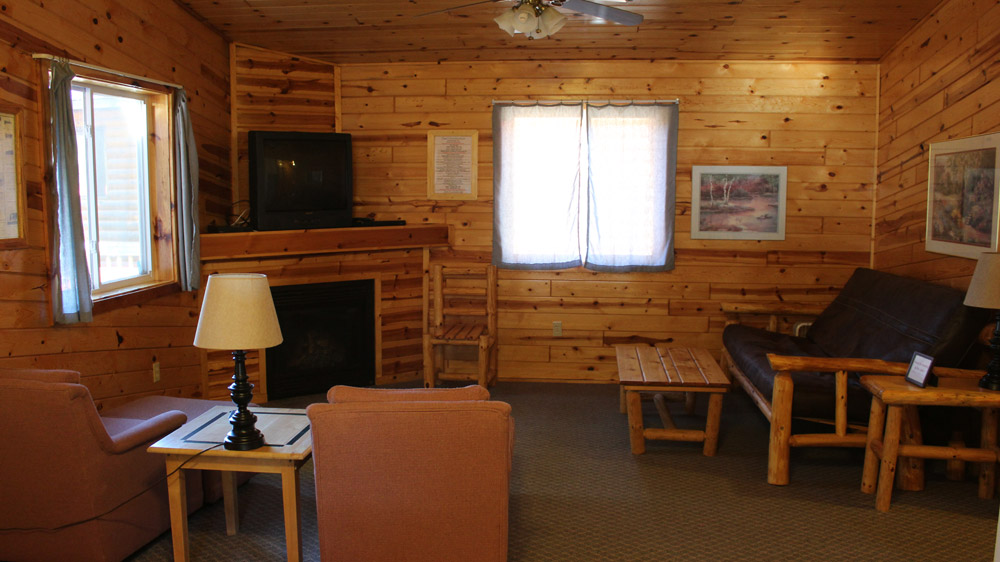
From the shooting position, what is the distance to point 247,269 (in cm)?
484

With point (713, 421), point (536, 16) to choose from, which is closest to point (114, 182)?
point (536, 16)

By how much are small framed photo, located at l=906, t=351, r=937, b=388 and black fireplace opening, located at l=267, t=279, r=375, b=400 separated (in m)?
3.43

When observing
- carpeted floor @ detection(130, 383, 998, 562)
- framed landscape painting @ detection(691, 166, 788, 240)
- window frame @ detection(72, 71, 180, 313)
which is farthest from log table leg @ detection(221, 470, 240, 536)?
framed landscape painting @ detection(691, 166, 788, 240)

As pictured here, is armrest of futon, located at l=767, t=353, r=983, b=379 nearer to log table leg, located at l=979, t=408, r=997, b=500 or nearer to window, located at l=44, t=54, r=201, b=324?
log table leg, located at l=979, t=408, r=997, b=500

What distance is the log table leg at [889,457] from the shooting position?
3340 mm

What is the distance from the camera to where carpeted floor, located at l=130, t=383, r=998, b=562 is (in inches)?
116

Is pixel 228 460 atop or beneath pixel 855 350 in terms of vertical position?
beneath

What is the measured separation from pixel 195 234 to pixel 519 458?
2218mm

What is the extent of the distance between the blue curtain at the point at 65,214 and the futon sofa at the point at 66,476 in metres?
0.57

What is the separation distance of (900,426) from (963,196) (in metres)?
1.44

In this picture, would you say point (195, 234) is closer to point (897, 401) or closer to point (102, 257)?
point (102, 257)

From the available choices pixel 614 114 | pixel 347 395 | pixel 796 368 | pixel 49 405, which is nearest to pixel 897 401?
pixel 796 368

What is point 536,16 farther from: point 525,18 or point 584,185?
point 584,185

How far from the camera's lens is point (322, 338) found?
17.4ft
